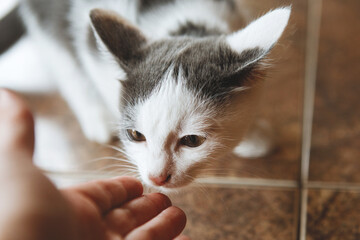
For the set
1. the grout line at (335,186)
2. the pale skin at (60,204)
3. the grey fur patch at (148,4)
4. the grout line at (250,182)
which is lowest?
the pale skin at (60,204)

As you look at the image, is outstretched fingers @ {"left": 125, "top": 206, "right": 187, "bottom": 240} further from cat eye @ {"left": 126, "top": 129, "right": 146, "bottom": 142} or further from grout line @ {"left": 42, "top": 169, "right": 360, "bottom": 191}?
grout line @ {"left": 42, "top": 169, "right": 360, "bottom": 191}

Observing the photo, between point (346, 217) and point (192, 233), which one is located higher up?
point (346, 217)

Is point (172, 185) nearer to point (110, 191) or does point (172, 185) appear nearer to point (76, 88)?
point (110, 191)

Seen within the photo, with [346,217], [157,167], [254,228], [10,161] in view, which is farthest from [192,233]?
[10,161]

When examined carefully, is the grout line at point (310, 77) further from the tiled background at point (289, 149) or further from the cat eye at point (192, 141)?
the cat eye at point (192, 141)

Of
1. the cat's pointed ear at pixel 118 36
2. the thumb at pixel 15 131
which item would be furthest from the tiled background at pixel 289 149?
the thumb at pixel 15 131

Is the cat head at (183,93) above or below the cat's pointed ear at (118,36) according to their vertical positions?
below

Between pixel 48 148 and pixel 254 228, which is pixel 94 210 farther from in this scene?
pixel 48 148
